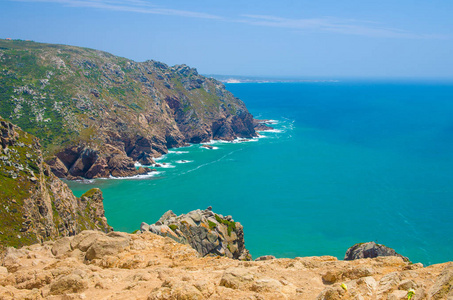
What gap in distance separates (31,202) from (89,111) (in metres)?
101

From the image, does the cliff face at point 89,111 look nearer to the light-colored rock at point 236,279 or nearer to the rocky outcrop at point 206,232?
the rocky outcrop at point 206,232

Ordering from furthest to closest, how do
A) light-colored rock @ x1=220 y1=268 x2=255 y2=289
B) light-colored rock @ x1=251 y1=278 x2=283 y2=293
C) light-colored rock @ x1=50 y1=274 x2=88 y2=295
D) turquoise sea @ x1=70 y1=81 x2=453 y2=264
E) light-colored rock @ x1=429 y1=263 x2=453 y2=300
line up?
turquoise sea @ x1=70 y1=81 x2=453 y2=264
light-colored rock @ x1=50 y1=274 x2=88 y2=295
light-colored rock @ x1=220 y1=268 x2=255 y2=289
light-colored rock @ x1=251 y1=278 x2=283 y2=293
light-colored rock @ x1=429 y1=263 x2=453 y2=300

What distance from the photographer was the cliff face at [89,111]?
12744 cm

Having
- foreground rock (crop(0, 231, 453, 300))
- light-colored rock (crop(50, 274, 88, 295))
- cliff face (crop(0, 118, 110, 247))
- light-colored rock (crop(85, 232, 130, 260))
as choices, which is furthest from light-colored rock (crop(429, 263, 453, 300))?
cliff face (crop(0, 118, 110, 247))

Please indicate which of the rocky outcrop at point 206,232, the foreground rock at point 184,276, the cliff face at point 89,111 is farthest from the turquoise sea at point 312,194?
the foreground rock at point 184,276

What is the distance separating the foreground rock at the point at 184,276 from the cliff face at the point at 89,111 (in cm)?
11052

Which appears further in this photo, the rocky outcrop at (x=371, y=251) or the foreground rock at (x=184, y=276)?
the rocky outcrop at (x=371, y=251)

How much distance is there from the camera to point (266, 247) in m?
79.8

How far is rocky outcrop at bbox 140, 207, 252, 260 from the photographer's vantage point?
40938 millimetres

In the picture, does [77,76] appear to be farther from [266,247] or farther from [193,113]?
[266,247]

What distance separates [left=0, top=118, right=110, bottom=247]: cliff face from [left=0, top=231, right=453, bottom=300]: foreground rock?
24.9 m

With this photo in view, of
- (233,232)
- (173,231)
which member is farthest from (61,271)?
(233,232)

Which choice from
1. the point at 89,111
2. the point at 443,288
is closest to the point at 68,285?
the point at 443,288

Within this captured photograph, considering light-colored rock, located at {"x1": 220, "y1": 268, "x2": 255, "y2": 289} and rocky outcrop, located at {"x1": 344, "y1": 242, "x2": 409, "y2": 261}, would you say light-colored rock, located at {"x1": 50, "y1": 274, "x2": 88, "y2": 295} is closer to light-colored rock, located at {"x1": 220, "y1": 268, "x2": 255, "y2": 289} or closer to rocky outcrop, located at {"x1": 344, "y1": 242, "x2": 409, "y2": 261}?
light-colored rock, located at {"x1": 220, "y1": 268, "x2": 255, "y2": 289}
